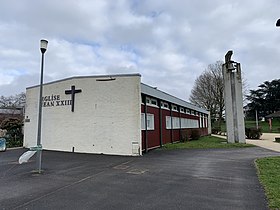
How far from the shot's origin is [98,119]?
1614 centimetres

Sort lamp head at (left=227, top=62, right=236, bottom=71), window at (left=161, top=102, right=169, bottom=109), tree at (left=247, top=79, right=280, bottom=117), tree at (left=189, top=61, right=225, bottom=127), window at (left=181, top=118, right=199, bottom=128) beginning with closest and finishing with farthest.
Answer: window at (left=161, top=102, right=169, bottom=109), lamp head at (left=227, top=62, right=236, bottom=71), window at (left=181, top=118, right=199, bottom=128), tree at (left=189, top=61, right=225, bottom=127), tree at (left=247, top=79, right=280, bottom=117)

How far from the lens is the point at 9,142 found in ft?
73.3

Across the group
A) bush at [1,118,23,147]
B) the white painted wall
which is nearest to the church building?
the white painted wall

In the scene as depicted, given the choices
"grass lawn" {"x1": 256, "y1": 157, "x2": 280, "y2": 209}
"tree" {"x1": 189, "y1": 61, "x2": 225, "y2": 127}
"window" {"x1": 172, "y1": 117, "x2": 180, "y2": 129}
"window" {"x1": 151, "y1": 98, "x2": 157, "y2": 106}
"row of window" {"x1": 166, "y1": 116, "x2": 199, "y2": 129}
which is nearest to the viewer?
"grass lawn" {"x1": 256, "y1": 157, "x2": 280, "y2": 209}

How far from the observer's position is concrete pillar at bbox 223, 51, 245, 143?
75.4ft

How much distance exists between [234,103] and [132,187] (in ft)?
59.6

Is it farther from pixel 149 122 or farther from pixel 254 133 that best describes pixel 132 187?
pixel 254 133

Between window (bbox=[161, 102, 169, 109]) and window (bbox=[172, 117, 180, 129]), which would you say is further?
window (bbox=[172, 117, 180, 129])

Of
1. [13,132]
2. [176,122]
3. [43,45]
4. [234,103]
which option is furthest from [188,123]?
[43,45]

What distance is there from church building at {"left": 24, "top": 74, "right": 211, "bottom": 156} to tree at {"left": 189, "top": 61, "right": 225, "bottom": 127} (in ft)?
93.1

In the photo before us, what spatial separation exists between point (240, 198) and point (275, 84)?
68021 mm

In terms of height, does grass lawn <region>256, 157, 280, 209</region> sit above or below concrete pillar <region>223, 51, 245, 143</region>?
below

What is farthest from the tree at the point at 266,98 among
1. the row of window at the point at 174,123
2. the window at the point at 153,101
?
the window at the point at 153,101

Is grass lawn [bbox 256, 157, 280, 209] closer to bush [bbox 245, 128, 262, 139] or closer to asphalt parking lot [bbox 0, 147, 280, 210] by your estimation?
asphalt parking lot [bbox 0, 147, 280, 210]
